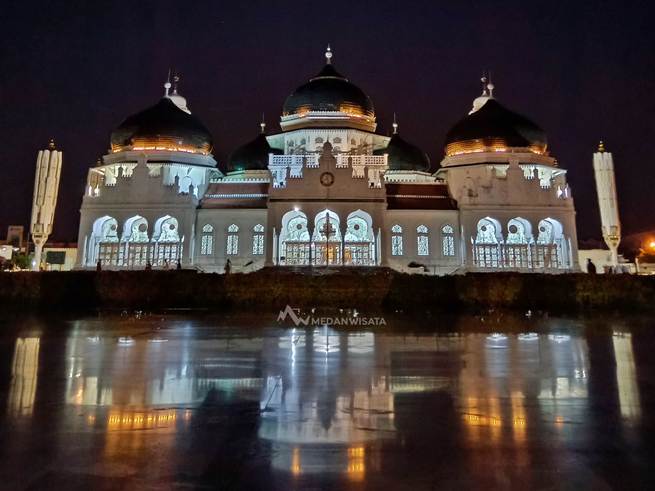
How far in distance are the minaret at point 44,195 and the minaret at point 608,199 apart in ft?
177

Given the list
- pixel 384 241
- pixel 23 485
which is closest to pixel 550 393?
pixel 23 485

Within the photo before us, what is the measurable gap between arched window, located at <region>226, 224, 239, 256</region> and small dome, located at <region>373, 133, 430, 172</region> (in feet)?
60.4

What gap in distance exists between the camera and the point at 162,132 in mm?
42938

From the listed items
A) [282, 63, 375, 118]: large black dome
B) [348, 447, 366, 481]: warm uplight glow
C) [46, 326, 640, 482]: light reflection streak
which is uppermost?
[282, 63, 375, 118]: large black dome

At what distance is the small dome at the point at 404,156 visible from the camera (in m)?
47.2

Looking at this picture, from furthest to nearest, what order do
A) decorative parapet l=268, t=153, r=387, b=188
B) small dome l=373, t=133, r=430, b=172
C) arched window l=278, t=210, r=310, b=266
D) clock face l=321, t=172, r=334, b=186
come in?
1. small dome l=373, t=133, r=430, b=172
2. decorative parapet l=268, t=153, r=387, b=188
3. clock face l=321, t=172, r=334, b=186
4. arched window l=278, t=210, r=310, b=266

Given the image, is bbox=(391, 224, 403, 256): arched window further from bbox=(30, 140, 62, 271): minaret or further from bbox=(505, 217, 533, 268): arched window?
bbox=(30, 140, 62, 271): minaret

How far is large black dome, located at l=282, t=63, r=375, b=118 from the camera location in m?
43.8

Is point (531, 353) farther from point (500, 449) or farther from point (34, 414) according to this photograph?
point (34, 414)

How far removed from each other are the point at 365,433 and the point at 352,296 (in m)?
17.4

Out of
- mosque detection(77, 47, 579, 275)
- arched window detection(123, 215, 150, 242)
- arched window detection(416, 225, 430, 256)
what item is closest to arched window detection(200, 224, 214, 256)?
mosque detection(77, 47, 579, 275)

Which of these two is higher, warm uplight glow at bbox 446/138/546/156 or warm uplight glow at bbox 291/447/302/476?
warm uplight glow at bbox 446/138/546/156

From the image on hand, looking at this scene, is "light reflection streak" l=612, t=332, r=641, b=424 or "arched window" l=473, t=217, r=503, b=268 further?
"arched window" l=473, t=217, r=503, b=268

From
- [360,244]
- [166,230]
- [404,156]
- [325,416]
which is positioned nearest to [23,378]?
[325,416]
